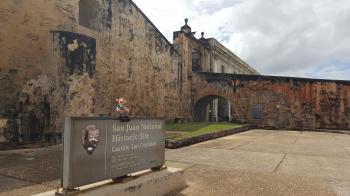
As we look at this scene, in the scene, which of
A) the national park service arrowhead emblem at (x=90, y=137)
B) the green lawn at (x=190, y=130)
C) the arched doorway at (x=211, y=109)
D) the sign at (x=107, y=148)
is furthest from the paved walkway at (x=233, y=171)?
the arched doorway at (x=211, y=109)

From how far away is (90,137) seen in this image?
11.6ft

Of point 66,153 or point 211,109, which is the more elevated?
point 211,109

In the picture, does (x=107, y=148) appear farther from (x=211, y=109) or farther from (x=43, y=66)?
(x=211, y=109)

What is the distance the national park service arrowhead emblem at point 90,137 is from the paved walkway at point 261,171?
1.57 m

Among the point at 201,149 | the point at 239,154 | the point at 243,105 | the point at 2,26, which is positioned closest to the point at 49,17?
the point at 2,26

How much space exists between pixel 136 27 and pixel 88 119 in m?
11.1

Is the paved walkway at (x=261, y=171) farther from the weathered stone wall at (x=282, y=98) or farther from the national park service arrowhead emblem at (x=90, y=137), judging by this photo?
the weathered stone wall at (x=282, y=98)

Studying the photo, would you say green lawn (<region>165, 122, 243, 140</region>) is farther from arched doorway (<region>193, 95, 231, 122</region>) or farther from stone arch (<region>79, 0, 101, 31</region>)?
arched doorway (<region>193, 95, 231, 122</region>)

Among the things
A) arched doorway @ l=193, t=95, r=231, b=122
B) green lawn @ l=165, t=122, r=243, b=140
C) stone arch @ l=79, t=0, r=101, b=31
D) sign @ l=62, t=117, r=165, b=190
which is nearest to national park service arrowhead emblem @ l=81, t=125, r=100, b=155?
sign @ l=62, t=117, r=165, b=190

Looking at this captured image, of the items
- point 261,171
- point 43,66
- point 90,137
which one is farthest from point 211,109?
point 90,137

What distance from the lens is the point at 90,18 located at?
1216 centimetres

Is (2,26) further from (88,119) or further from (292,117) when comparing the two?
(292,117)

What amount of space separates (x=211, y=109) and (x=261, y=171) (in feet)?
68.6

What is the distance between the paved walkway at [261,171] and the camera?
4.71 metres
